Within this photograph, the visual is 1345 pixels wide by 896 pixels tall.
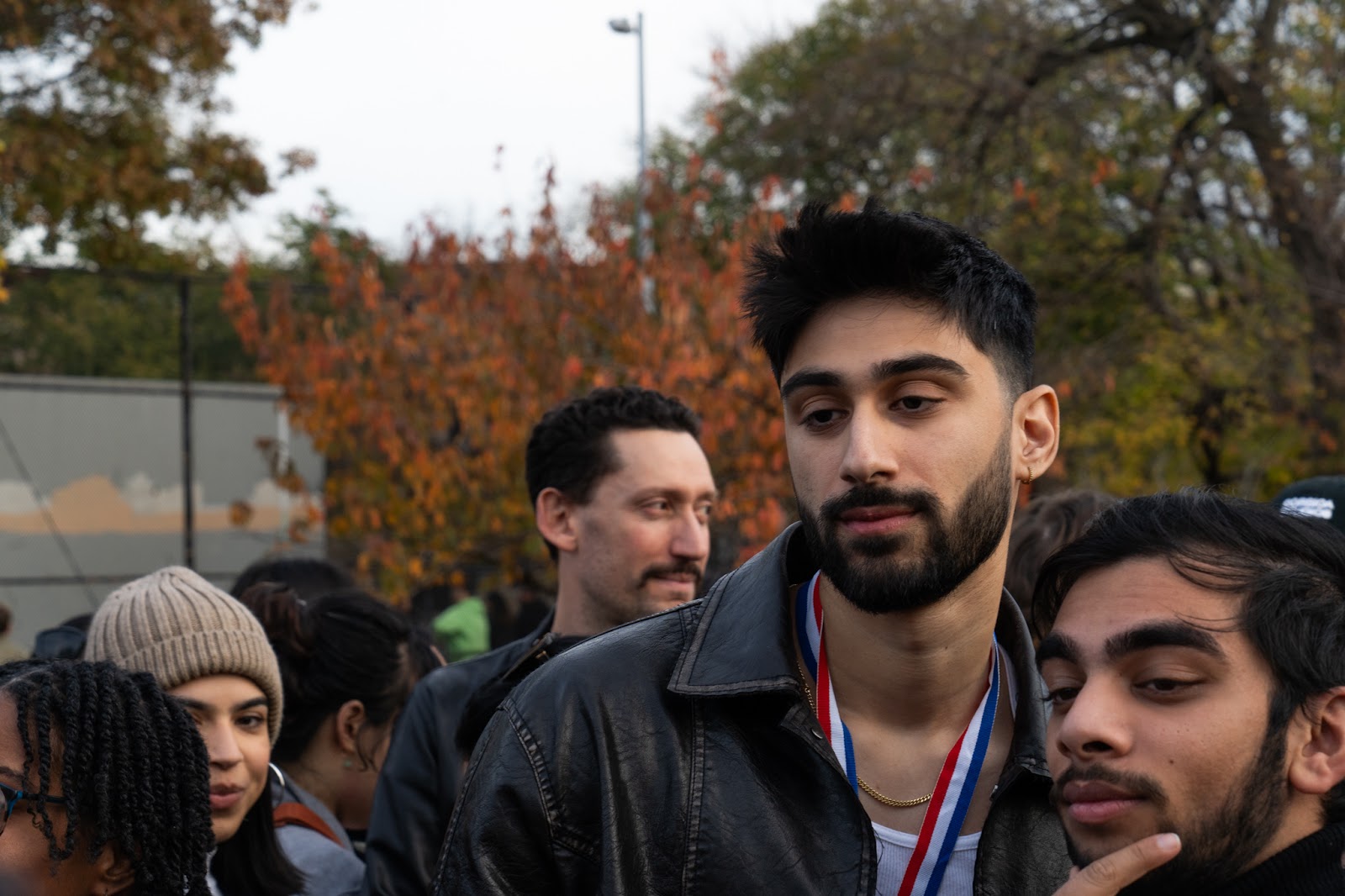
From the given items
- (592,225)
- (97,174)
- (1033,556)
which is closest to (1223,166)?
(592,225)

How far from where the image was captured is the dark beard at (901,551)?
2355 mm

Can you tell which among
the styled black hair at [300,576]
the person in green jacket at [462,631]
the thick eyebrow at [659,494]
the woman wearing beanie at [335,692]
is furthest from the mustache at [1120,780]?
the person in green jacket at [462,631]

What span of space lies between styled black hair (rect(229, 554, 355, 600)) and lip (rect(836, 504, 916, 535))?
10.4 ft

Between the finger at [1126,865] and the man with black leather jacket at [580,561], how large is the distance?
1739 mm

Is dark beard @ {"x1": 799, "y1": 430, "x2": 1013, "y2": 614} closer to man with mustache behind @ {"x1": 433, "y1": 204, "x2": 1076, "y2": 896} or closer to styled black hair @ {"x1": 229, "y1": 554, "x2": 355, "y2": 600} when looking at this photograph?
man with mustache behind @ {"x1": 433, "y1": 204, "x2": 1076, "y2": 896}

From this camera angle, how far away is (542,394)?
11.0 m

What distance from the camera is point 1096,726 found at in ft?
6.73

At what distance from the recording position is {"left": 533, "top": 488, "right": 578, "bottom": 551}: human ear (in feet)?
14.1

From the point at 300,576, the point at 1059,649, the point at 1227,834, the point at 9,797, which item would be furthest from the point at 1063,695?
the point at 300,576

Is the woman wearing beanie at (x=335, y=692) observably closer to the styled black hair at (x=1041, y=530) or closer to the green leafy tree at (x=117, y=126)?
the styled black hair at (x=1041, y=530)

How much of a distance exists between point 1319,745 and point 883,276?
38.4 inches

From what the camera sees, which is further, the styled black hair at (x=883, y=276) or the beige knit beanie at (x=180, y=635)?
the beige knit beanie at (x=180, y=635)

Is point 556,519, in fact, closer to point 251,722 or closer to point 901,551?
point 251,722

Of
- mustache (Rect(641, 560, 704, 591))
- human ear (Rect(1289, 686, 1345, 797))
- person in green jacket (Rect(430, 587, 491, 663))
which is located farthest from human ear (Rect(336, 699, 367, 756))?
person in green jacket (Rect(430, 587, 491, 663))
